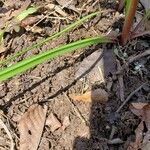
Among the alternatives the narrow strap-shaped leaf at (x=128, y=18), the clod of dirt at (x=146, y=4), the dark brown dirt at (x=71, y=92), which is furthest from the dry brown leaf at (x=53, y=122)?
the clod of dirt at (x=146, y=4)

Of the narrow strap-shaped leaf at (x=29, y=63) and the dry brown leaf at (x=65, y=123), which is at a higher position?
the narrow strap-shaped leaf at (x=29, y=63)

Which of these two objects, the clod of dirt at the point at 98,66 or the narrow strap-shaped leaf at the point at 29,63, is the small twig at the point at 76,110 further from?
the narrow strap-shaped leaf at the point at 29,63

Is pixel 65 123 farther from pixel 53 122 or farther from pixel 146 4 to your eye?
pixel 146 4

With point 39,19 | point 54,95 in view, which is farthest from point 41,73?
point 39,19

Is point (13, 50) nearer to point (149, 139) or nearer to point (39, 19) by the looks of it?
point (39, 19)

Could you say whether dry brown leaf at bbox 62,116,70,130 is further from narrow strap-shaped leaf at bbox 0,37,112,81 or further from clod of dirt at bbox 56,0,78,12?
clod of dirt at bbox 56,0,78,12

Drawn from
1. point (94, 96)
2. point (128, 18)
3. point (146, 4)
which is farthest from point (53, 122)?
point (146, 4)
